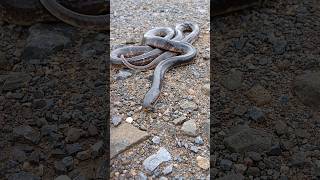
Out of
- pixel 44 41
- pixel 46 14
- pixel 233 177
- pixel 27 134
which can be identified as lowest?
pixel 233 177

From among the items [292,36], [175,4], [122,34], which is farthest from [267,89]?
[175,4]

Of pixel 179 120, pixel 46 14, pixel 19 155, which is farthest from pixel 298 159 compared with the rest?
pixel 46 14

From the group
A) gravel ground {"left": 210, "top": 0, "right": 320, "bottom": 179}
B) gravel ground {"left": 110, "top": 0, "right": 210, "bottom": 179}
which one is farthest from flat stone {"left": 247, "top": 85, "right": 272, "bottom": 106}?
gravel ground {"left": 110, "top": 0, "right": 210, "bottom": 179}

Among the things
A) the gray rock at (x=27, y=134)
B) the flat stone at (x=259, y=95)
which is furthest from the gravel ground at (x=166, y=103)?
the gray rock at (x=27, y=134)

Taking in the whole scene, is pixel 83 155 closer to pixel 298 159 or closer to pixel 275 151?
pixel 275 151

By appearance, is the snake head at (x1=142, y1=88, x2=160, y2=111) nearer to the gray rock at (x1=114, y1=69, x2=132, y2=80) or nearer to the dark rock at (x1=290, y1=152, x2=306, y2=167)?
the gray rock at (x1=114, y1=69, x2=132, y2=80)

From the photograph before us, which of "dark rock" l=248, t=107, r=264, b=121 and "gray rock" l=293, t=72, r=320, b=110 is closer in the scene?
"dark rock" l=248, t=107, r=264, b=121

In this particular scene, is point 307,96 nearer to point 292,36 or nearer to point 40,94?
point 292,36

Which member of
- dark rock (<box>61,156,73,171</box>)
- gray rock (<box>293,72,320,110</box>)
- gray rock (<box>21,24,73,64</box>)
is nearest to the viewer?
dark rock (<box>61,156,73,171</box>)
